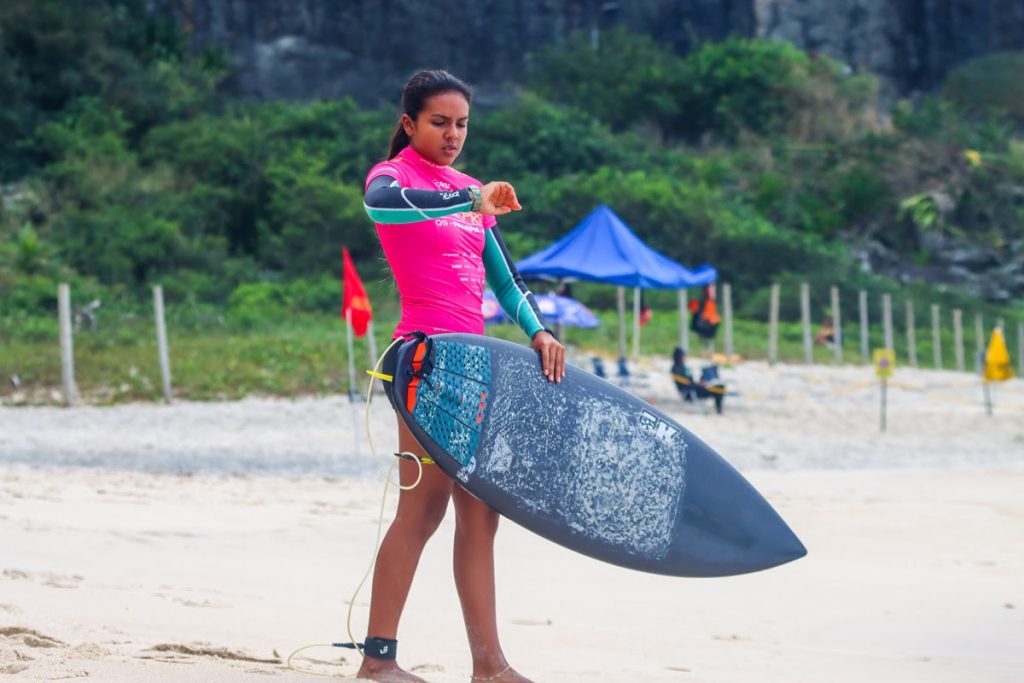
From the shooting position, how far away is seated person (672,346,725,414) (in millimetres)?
13805

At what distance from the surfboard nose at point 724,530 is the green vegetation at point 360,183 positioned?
36.7 ft

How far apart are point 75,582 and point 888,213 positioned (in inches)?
1313

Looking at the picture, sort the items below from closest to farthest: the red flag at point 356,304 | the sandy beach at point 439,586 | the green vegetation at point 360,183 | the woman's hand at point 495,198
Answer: the woman's hand at point 495,198, the sandy beach at point 439,586, the red flag at point 356,304, the green vegetation at point 360,183

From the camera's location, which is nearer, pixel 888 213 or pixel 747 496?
pixel 747 496

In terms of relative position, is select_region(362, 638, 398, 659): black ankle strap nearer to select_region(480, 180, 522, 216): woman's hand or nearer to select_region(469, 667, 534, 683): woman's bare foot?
select_region(469, 667, 534, 683): woman's bare foot

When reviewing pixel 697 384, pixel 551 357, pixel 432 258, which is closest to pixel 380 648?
pixel 551 357

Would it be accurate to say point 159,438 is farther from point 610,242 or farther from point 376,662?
point 376,662

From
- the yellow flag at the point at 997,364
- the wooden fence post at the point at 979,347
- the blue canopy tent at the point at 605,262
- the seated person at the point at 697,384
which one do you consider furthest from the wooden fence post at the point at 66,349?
the wooden fence post at the point at 979,347

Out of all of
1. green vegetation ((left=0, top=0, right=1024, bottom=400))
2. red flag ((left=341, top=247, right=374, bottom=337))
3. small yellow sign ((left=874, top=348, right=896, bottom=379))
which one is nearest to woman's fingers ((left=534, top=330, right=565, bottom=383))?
red flag ((left=341, top=247, right=374, bottom=337))

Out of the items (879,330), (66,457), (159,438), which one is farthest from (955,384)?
(66,457)

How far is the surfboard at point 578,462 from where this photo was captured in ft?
9.55

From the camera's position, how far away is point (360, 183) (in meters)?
28.4

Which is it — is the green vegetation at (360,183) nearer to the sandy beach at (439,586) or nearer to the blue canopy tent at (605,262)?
the blue canopy tent at (605,262)

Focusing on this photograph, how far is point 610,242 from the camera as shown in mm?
14812
